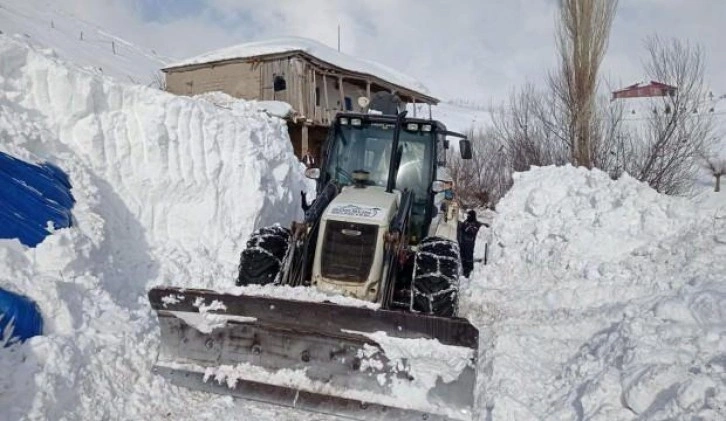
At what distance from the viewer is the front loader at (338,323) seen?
13.5ft

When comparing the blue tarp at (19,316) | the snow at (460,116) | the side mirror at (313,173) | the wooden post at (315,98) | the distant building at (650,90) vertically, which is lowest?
the blue tarp at (19,316)

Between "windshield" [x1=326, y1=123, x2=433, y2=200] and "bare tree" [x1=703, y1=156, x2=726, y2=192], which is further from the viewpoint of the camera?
"bare tree" [x1=703, y1=156, x2=726, y2=192]

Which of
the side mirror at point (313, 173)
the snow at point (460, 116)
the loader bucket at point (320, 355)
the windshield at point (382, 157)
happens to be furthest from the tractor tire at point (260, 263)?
the snow at point (460, 116)

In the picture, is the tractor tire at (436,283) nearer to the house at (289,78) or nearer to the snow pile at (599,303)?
the snow pile at (599,303)

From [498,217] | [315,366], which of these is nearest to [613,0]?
[498,217]

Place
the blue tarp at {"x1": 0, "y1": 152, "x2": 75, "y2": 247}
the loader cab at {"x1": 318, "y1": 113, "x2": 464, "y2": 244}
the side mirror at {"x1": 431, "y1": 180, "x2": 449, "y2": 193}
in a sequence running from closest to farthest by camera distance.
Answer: the blue tarp at {"x1": 0, "y1": 152, "x2": 75, "y2": 247}
the side mirror at {"x1": 431, "y1": 180, "x2": 449, "y2": 193}
the loader cab at {"x1": 318, "y1": 113, "x2": 464, "y2": 244}

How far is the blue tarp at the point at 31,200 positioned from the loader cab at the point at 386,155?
8.79ft

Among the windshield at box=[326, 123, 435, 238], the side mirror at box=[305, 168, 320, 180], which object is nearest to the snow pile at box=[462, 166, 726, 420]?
the windshield at box=[326, 123, 435, 238]

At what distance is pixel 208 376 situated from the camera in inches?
175

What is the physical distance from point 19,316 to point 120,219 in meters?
3.13

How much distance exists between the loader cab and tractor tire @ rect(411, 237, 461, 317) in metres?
1.16

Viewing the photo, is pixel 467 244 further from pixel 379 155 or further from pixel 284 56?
pixel 284 56

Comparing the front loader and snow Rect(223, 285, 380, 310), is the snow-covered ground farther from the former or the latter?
snow Rect(223, 285, 380, 310)

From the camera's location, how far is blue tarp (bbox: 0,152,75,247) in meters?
5.07
